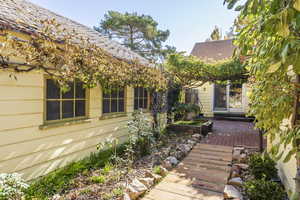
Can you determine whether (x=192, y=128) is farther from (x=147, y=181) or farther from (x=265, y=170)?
(x=147, y=181)

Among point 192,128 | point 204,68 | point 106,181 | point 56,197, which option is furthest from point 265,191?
point 204,68

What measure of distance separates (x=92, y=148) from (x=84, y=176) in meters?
1.01

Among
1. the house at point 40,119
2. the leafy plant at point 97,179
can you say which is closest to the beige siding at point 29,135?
the house at point 40,119

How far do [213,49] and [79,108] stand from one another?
41.3 feet

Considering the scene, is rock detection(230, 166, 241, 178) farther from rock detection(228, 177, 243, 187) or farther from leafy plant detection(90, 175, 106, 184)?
leafy plant detection(90, 175, 106, 184)

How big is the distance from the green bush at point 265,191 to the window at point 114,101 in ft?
12.6

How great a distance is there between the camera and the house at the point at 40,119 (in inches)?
114

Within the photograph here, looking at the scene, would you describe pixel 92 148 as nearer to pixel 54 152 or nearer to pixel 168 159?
pixel 54 152

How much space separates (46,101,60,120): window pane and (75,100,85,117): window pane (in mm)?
484

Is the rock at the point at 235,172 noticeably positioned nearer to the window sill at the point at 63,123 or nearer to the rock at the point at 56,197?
the rock at the point at 56,197

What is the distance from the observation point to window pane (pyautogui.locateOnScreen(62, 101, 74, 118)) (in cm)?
388

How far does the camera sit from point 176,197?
9.71ft

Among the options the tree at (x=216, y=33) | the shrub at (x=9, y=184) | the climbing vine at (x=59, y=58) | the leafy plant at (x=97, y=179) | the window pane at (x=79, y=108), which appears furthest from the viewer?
the tree at (x=216, y=33)

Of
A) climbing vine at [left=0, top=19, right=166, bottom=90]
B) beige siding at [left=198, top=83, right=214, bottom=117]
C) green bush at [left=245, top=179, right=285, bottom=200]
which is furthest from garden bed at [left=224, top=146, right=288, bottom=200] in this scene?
beige siding at [left=198, top=83, right=214, bottom=117]
